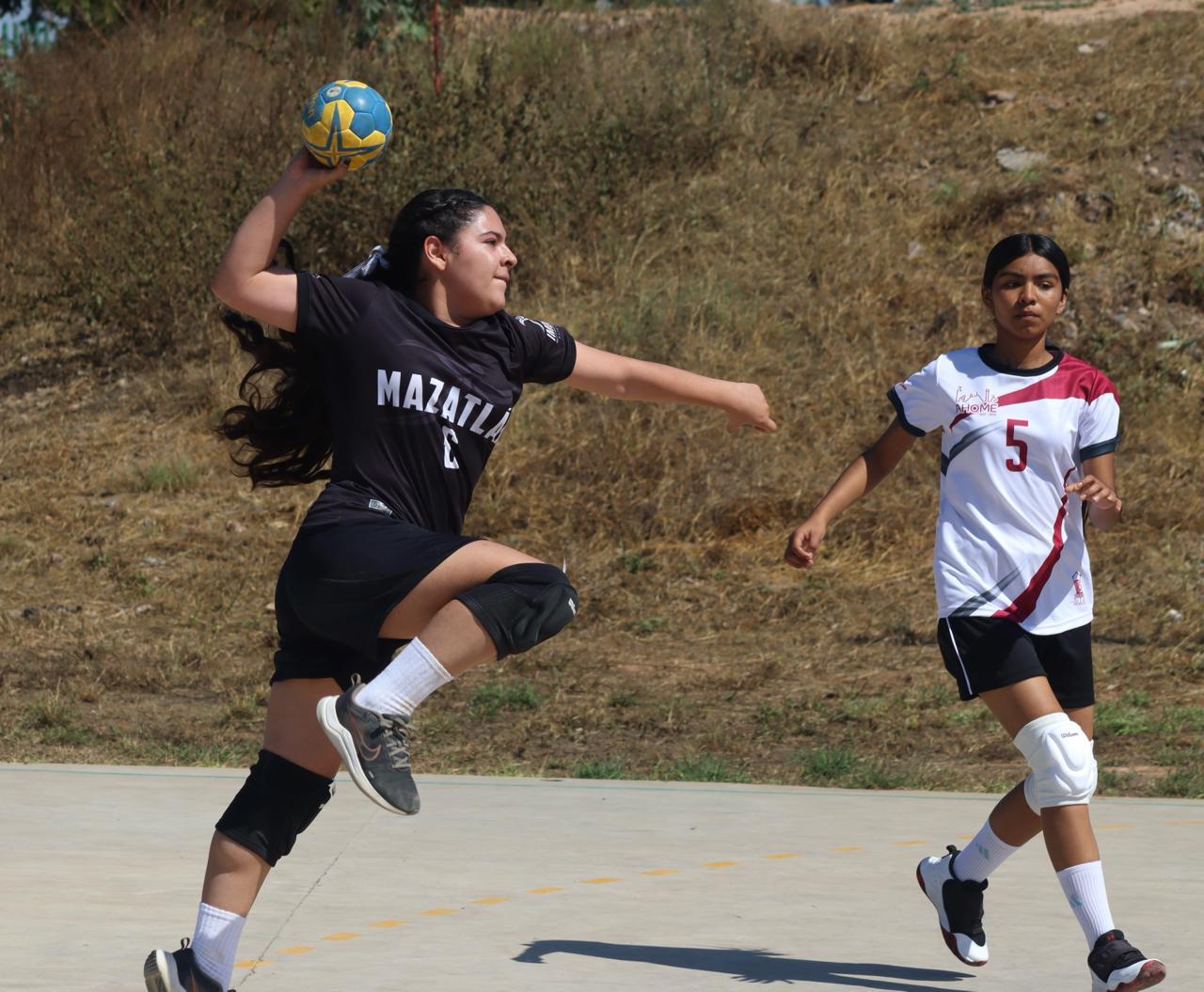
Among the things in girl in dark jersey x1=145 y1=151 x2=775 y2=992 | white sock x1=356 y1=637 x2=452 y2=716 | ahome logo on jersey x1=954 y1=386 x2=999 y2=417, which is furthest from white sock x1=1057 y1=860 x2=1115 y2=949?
white sock x1=356 y1=637 x2=452 y2=716

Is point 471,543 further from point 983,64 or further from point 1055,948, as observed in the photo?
point 983,64

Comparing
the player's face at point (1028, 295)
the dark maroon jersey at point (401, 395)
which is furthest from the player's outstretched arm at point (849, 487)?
the dark maroon jersey at point (401, 395)

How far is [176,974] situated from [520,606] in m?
1.12

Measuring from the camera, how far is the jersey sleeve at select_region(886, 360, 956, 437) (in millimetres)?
4371

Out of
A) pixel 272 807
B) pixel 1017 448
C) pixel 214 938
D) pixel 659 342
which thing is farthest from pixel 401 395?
pixel 659 342

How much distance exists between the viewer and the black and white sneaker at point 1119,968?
12.5ft

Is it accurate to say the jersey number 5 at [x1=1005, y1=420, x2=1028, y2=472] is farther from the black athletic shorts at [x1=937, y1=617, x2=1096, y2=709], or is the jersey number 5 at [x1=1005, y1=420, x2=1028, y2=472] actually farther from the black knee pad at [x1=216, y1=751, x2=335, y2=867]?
the black knee pad at [x1=216, y1=751, x2=335, y2=867]

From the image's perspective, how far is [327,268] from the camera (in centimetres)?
1411

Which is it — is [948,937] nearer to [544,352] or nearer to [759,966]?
[759,966]

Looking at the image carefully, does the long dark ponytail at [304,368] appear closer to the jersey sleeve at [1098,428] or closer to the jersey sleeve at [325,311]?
the jersey sleeve at [325,311]

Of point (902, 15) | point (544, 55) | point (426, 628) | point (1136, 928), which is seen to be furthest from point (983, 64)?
point (426, 628)

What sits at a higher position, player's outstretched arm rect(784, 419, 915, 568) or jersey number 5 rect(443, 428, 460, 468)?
jersey number 5 rect(443, 428, 460, 468)

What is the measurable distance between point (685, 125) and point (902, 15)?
14.8 feet

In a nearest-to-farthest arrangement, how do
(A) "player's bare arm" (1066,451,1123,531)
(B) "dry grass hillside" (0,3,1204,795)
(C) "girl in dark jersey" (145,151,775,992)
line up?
(C) "girl in dark jersey" (145,151,775,992), (A) "player's bare arm" (1066,451,1123,531), (B) "dry grass hillside" (0,3,1204,795)
